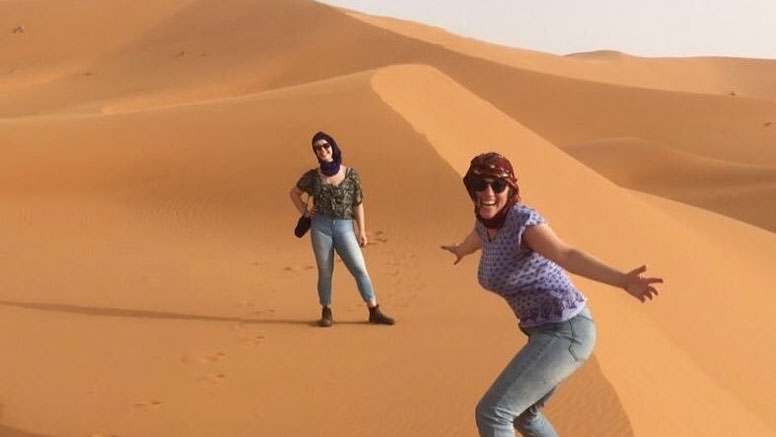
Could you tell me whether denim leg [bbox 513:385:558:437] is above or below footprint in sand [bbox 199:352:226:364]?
above

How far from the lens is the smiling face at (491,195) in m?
3.11

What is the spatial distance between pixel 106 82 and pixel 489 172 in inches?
1540

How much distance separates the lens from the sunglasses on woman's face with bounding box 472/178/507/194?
122 inches

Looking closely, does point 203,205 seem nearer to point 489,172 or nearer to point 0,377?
point 0,377

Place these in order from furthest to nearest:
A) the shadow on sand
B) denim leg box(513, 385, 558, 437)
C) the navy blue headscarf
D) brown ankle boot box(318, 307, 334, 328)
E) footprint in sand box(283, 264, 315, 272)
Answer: footprint in sand box(283, 264, 315, 272) → the shadow on sand → brown ankle boot box(318, 307, 334, 328) → the navy blue headscarf → denim leg box(513, 385, 558, 437)

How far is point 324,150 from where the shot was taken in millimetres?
5754

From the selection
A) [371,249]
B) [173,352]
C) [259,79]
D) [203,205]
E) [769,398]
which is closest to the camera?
[173,352]

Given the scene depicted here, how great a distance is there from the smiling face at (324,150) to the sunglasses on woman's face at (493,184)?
2722 mm

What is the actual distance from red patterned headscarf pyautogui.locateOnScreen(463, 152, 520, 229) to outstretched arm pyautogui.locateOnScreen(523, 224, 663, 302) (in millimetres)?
133

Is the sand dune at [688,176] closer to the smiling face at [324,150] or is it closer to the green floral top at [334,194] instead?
the green floral top at [334,194]

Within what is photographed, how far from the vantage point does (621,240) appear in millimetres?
10852

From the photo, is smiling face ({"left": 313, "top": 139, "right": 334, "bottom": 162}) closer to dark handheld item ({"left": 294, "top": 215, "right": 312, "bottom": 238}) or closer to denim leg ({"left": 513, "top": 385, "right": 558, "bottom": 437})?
dark handheld item ({"left": 294, "top": 215, "right": 312, "bottom": 238})

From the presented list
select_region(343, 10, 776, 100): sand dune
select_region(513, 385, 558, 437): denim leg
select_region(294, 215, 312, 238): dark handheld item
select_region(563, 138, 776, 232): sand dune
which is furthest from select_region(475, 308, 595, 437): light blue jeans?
select_region(343, 10, 776, 100): sand dune

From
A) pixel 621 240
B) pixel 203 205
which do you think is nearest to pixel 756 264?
pixel 621 240
